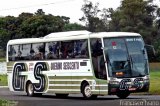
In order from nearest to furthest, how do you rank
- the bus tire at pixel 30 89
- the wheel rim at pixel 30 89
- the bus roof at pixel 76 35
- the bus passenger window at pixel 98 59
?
the bus passenger window at pixel 98 59
the bus roof at pixel 76 35
the bus tire at pixel 30 89
the wheel rim at pixel 30 89

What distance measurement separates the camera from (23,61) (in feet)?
105

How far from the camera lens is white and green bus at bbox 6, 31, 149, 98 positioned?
25.3 meters

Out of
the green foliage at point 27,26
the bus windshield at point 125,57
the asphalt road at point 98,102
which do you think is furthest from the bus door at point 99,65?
the green foliage at point 27,26

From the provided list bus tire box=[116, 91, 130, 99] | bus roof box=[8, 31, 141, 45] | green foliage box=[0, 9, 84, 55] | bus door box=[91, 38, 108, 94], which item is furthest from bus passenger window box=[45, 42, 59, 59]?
green foliage box=[0, 9, 84, 55]

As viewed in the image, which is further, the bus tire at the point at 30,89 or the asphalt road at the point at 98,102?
the bus tire at the point at 30,89

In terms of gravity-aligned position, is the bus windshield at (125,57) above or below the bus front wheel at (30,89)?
above

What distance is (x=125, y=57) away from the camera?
25453 millimetres

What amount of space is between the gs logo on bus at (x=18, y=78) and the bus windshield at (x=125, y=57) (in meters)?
8.23

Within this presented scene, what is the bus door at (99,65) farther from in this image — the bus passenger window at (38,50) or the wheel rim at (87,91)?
the bus passenger window at (38,50)

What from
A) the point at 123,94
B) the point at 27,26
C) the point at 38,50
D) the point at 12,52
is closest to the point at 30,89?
the point at 12,52

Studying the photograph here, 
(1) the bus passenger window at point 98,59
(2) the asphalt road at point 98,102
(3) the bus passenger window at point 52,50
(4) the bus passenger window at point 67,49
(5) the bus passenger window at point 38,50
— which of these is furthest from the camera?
(5) the bus passenger window at point 38,50

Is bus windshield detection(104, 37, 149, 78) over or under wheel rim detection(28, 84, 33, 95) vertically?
over

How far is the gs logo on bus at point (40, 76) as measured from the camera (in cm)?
3035

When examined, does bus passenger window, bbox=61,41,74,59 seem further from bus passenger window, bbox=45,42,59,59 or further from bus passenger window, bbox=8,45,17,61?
bus passenger window, bbox=8,45,17,61
